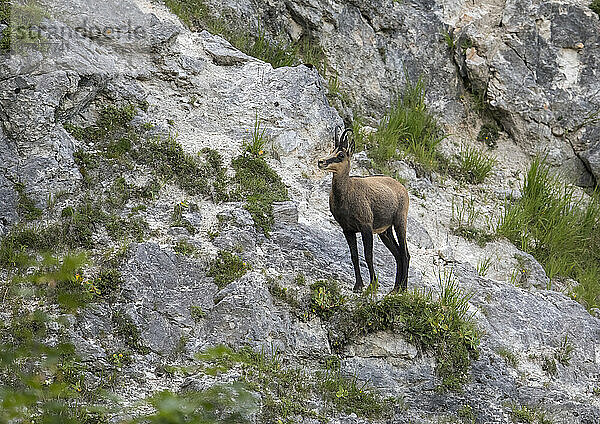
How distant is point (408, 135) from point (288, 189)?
328cm

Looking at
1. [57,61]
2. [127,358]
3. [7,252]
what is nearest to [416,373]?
[127,358]

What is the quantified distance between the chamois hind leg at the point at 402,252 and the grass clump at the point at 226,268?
176 centimetres

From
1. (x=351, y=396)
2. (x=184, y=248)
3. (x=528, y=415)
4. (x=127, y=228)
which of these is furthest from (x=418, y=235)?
(x=127, y=228)

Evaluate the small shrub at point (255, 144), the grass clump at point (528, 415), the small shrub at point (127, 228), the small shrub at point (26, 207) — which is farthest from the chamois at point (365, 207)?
the small shrub at point (26, 207)

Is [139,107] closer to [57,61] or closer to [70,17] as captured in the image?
[57,61]

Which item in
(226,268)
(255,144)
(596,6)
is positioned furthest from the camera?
(596,6)

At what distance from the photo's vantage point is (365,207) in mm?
6855

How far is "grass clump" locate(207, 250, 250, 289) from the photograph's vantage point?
7105mm

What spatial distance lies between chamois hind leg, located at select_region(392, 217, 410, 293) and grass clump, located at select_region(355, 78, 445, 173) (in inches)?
122

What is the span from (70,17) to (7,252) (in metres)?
4.39

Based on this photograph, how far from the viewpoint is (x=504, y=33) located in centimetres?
1249

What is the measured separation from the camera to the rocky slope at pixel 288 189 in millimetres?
6555

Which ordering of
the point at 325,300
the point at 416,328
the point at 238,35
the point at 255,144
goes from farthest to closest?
the point at 238,35 < the point at 255,144 < the point at 325,300 < the point at 416,328

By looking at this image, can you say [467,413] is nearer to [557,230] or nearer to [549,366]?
[549,366]
